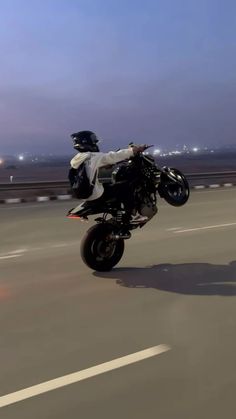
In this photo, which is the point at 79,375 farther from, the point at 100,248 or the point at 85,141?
the point at 85,141

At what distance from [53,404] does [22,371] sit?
640 mm

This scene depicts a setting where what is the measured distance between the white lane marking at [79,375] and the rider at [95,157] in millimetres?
2939

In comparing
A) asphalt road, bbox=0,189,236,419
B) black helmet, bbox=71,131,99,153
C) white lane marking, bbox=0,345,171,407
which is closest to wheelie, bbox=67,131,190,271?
black helmet, bbox=71,131,99,153

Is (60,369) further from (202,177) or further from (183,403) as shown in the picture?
(202,177)

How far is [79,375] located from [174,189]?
13.2ft

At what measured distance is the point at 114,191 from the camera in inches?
276

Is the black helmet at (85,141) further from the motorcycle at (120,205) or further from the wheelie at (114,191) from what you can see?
the motorcycle at (120,205)

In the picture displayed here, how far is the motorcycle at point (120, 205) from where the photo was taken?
7074 mm

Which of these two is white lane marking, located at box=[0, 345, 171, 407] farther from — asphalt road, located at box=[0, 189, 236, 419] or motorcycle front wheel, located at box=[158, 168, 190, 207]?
motorcycle front wheel, located at box=[158, 168, 190, 207]

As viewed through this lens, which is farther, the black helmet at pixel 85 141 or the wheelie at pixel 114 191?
the black helmet at pixel 85 141

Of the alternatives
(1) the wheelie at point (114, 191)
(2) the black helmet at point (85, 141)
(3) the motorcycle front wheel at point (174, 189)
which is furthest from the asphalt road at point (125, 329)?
(2) the black helmet at point (85, 141)

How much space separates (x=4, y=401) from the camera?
3.48 meters

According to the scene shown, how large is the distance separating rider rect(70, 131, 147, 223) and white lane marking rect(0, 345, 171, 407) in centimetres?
294

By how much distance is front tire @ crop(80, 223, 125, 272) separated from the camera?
7133 mm
